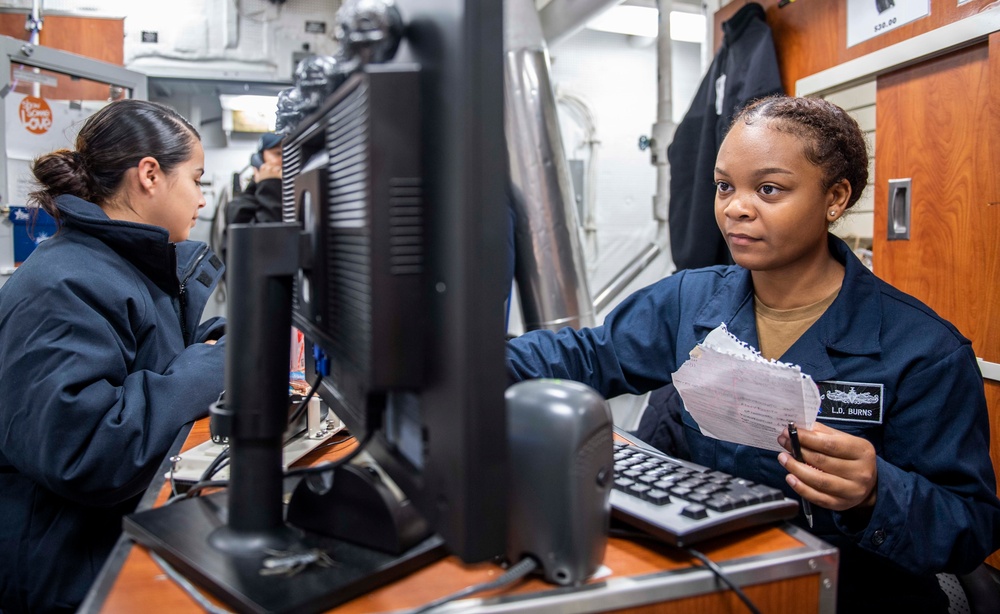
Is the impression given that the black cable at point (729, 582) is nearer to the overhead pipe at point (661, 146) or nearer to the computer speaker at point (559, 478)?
the computer speaker at point (559, 478)

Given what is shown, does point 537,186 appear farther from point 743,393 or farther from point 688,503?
point 688,503

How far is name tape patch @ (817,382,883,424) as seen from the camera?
3.27 ft

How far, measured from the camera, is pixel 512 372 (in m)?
1.15

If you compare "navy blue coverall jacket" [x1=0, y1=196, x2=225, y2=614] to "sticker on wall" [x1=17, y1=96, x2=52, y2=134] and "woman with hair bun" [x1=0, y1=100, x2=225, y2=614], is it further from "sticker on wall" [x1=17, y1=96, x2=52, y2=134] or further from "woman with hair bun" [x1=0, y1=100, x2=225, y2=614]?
"sticker on wall" [x1=17, y1=96, x2=52, y2=134]

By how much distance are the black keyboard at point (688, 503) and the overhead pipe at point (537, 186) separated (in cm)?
189

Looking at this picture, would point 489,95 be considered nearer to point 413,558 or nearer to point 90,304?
point 413,558

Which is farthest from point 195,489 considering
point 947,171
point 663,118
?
point 663,118

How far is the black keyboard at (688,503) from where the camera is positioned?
0.69 metres

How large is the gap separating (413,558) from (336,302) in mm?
234

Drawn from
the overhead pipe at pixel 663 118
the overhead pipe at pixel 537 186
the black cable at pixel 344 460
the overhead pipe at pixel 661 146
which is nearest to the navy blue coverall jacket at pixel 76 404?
the black cable at pixel 344 460

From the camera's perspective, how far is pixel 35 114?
3.13 meters

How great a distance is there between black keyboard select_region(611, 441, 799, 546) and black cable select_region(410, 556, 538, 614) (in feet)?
0.45

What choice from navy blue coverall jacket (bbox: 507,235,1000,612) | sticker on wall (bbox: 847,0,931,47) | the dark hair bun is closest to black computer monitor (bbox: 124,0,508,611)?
navy blue coverall jacket (bbox: 507,235,1000,612)

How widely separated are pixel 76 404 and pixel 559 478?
0.75m
